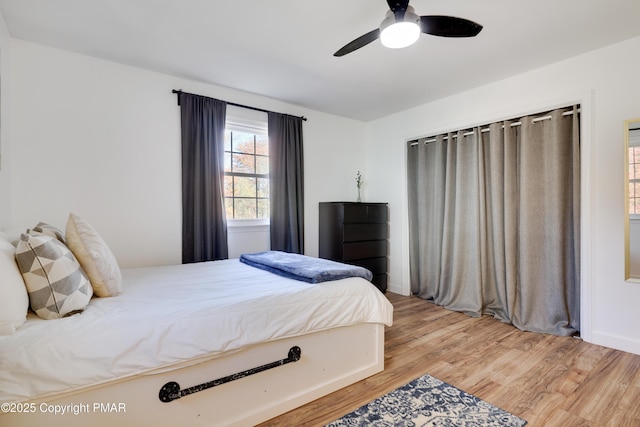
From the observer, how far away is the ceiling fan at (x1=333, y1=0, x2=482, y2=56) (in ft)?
5.34

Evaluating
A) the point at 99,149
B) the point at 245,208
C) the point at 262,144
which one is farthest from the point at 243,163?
the point at 99,149

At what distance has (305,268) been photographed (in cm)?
212

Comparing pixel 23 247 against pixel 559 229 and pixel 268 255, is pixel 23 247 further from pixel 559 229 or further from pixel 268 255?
pixel 559 229

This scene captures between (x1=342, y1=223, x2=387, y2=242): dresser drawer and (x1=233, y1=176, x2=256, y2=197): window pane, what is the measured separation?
1202 millimetres

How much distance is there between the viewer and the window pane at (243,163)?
342 cm

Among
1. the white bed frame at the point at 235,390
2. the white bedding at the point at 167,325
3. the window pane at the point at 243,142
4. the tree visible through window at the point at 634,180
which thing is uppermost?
the window pane at the point at 243,142

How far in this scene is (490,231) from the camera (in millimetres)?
3260

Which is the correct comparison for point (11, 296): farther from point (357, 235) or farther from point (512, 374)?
point (357, 235)

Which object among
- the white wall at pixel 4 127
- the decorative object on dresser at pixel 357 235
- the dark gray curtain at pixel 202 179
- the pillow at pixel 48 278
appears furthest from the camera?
the decorative object on dresser at pixel 357 235

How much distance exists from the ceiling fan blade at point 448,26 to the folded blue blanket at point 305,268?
160cm

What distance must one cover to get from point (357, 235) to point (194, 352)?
8.79 ft

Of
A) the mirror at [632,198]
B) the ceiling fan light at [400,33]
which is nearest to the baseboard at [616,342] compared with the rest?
the mirror at [632,198]

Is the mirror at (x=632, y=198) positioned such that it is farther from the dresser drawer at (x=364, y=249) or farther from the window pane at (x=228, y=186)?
the window pane at (x=228, y=186)

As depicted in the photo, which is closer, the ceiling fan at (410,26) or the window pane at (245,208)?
the ceiling fan at (410,26)
